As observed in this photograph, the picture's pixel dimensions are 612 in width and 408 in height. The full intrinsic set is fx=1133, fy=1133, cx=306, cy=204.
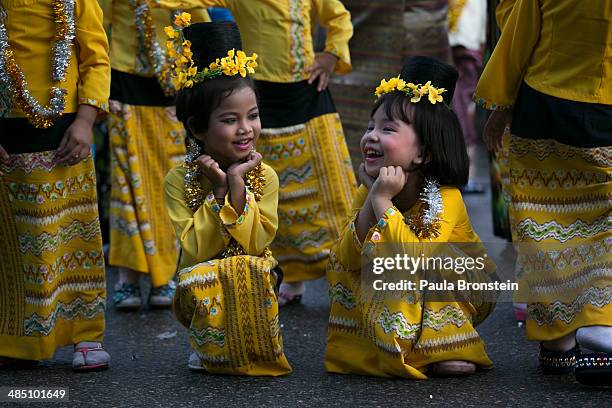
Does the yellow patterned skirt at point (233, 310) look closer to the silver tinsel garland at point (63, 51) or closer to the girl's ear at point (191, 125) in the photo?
the girl's ear at point (191, 125)

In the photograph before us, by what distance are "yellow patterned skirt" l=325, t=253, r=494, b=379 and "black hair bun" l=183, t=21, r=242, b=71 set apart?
2.96ft

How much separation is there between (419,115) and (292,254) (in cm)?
148

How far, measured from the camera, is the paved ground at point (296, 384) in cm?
369

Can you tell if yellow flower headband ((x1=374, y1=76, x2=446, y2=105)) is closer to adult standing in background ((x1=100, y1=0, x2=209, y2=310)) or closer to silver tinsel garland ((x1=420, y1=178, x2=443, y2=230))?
silver tinsel garland ((x1=420, y1=178, x2=443, y2=230))

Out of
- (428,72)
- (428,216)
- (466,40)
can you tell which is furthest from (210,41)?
(466,40)

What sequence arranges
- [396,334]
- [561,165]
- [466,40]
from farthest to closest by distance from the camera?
[466,40], [561,165], [396,334]

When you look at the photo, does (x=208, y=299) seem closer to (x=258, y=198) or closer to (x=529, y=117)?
(x=258, y=198)

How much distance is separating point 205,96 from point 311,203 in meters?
1.31

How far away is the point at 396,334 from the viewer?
12.5ft

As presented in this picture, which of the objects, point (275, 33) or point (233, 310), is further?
point (275, 33)

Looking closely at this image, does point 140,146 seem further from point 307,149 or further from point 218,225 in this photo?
point 218,225

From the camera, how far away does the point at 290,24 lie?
16.7 feet

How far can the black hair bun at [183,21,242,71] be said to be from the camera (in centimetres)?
418

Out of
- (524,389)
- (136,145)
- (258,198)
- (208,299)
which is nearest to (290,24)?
(136,145)
